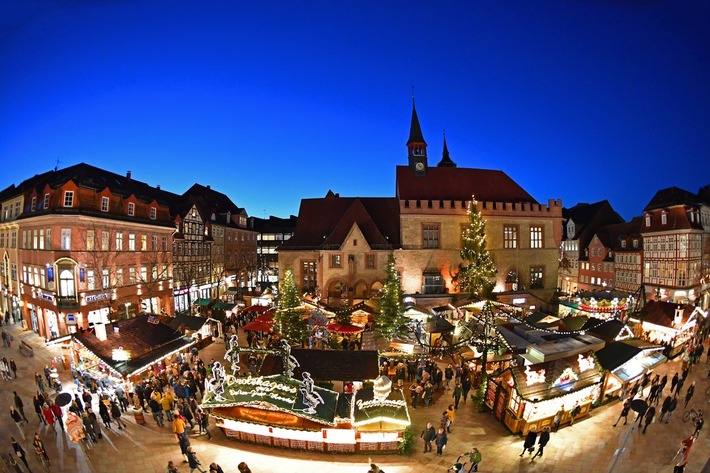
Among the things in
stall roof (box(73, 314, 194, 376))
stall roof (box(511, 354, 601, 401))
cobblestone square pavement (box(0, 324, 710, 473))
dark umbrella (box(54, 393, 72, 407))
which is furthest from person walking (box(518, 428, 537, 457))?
stall roof (box(73, 314, 194, 376))

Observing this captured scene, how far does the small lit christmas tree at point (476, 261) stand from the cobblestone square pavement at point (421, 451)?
17082mm

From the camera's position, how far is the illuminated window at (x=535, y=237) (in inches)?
1469

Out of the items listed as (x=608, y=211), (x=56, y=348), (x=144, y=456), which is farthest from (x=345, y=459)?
(x=608, y=211)

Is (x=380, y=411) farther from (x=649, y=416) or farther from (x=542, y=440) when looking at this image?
(x=649, y=416)

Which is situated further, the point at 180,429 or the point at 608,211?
the point at 608,211

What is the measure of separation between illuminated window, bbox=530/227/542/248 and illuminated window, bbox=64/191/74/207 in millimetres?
39525

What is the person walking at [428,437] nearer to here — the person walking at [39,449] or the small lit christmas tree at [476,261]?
the person walking at [39,449]

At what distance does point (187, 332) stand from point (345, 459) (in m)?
16.3

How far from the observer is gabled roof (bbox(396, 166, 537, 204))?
37.5 m

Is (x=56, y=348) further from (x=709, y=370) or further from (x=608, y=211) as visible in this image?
(x=608, y=211)

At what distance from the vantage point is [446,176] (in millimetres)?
39062

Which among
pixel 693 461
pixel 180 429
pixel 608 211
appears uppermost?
pixel 608 211

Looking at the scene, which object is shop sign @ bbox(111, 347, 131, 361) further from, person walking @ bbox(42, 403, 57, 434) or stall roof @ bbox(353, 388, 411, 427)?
stall roof @ bbox(353, 388, 411, 427)

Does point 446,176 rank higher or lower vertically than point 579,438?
higher
